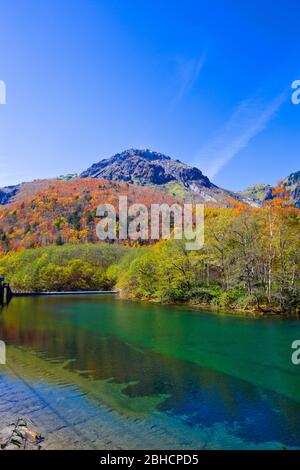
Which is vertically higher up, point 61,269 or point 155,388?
point 61,269

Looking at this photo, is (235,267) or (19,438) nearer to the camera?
(19,438)

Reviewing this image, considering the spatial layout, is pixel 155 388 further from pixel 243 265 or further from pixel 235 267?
pixel 235 267

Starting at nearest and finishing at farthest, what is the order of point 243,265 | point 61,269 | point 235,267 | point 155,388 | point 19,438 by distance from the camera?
1. point 19,438
2. point 155,388
3. point 243,265
4. point 235,267
5. point 61,269

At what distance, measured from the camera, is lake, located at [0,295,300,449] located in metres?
10.5

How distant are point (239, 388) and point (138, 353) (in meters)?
7.48

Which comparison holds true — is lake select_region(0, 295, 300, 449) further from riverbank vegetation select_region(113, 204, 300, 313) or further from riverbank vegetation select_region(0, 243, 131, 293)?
riverbank vegetation select_region(0, 243, 131, 293)

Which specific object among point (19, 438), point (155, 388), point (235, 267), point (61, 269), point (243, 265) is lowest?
point (155, 388)

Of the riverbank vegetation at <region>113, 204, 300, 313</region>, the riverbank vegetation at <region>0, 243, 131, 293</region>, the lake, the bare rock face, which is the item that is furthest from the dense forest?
the bare rock face

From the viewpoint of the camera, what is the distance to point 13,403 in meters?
12.7

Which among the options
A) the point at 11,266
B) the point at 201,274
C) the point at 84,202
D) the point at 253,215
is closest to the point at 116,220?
the point at 84,202

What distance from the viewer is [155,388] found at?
1475 centimetres

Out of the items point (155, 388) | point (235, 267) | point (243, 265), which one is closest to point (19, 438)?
point (155, 388)

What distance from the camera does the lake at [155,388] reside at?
34.4 ft

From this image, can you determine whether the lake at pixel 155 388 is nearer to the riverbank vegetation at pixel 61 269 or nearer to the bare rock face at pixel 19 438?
the bare rock face at pixel 19 438
